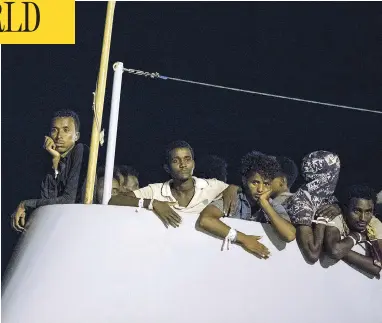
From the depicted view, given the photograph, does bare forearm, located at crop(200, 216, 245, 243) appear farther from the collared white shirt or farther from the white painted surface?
the collared white shirt

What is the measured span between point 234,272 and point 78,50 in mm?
3493

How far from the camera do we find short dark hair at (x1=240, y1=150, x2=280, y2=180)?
6.05 meters

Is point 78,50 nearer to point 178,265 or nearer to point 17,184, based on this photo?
point 17,184

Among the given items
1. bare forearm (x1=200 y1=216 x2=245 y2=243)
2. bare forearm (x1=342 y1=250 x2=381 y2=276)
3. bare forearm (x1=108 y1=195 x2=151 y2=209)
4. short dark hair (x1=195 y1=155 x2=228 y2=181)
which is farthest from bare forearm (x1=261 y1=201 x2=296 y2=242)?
short dark hair (x1=195 y1=155 x2=228 y2=181)

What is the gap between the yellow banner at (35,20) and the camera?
7.21 m

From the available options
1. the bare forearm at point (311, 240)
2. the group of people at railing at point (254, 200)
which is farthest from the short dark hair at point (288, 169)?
the bare forearm at point (311, 240)

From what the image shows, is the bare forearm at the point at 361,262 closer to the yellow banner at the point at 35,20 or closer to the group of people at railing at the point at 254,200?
the group of people at railing at the point at 254,200

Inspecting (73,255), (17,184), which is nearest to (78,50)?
(17,184)

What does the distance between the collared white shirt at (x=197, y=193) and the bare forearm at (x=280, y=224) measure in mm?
415

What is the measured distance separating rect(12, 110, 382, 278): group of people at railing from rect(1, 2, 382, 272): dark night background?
197cm

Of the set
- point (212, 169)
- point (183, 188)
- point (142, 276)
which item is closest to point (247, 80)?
point (212, 169)

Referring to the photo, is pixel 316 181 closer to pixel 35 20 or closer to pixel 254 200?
pixel 254 200

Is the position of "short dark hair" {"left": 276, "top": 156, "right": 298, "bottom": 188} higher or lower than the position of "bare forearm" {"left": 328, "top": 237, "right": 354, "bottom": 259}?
higher

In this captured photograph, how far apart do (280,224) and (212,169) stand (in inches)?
47.3
